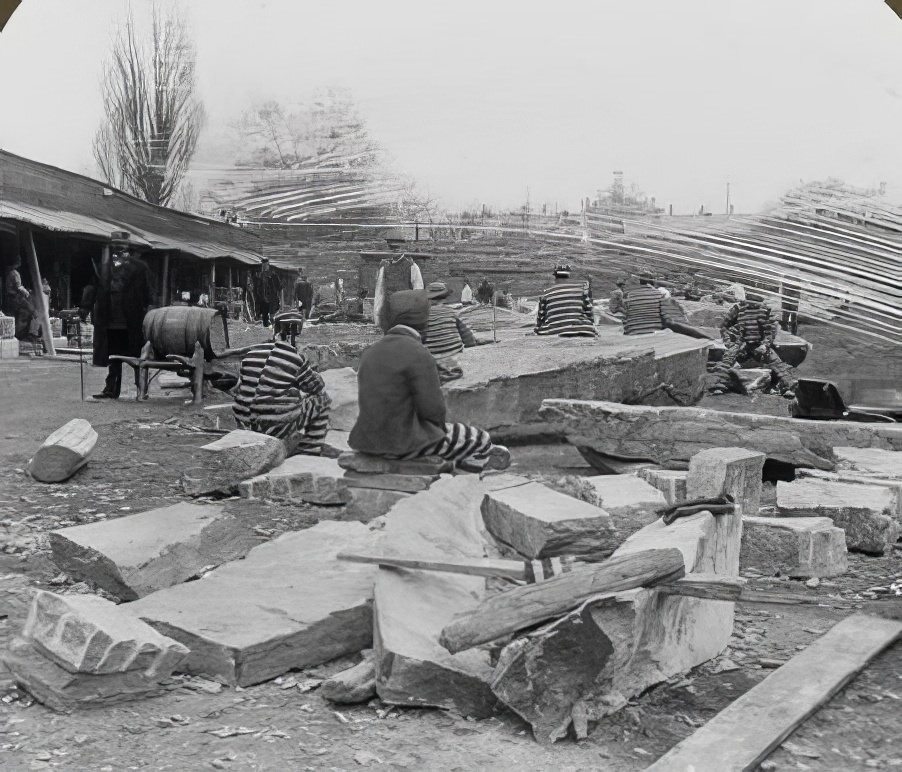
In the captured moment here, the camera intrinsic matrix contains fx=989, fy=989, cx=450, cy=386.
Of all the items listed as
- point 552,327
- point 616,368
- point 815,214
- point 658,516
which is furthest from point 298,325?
point 815,214

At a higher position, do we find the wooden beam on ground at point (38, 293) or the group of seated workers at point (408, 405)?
the wooden beam on ground at point (38, 293)

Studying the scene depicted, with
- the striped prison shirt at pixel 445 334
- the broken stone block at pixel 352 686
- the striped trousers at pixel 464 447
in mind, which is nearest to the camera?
the broken stone block at pixel 352 686

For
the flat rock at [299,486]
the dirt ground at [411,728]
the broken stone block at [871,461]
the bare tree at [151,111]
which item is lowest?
the dirt ground at [411,728]

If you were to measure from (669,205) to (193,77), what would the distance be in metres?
2.69

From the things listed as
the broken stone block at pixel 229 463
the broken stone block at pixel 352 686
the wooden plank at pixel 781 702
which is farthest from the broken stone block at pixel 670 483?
the broken stone block at pixel 352 686

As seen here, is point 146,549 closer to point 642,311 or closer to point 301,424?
point 301,424

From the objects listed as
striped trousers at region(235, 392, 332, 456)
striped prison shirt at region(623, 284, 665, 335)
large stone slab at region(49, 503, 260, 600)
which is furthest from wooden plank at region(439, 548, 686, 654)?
striped trousers at region(235, 392, 332, 456)

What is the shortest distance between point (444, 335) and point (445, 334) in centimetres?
1

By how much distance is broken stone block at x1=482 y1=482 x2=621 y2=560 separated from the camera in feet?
13.8

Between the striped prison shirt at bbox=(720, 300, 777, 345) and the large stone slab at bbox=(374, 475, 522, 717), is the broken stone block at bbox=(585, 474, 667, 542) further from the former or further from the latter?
the striped prison shirt at bbox=(720, 300, 777, 345)

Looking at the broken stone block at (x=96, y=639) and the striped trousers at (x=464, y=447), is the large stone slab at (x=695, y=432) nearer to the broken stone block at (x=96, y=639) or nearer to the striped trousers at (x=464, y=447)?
the striped trousers at (x=464, y=447)

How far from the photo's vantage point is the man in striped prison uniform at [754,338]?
5.34 metres

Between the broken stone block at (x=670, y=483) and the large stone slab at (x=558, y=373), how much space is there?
1.78 ft

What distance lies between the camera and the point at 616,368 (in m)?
5.70
